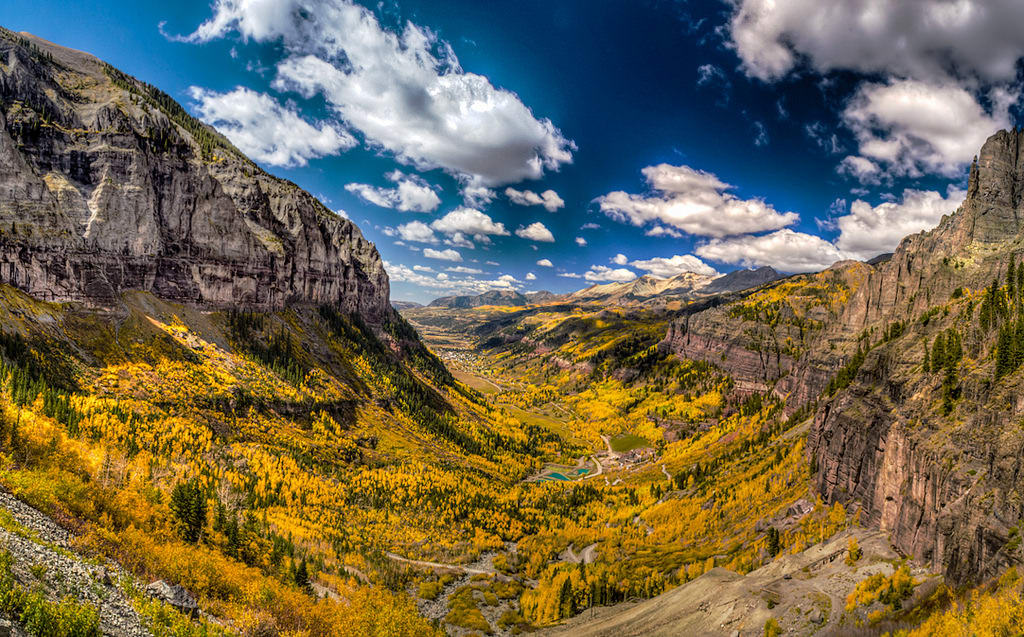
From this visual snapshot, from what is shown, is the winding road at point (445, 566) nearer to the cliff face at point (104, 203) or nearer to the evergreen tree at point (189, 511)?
the evergreen tree at point (189, 511)

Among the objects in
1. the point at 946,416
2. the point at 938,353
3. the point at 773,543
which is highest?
the point at 938,353

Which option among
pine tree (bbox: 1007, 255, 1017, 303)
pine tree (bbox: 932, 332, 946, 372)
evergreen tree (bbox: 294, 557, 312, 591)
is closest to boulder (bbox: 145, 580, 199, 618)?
evergreen tree (bbox: 294, 557, 312, 591)

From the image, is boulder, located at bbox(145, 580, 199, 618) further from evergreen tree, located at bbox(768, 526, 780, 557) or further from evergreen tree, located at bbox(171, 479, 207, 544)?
evergreen tree, located at bbox(768, 526, 780, 557)

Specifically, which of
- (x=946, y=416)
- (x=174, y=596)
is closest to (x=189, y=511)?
(x=174, y=596)

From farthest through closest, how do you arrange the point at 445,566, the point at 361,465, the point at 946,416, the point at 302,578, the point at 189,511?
the point at 361,465
the point at 445,566
the point at 302,578
the point at 189,511
the point at 946,416

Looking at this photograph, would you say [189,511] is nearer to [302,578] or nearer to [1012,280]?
[302,578]

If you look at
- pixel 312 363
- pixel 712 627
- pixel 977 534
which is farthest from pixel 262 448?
pixel 977 534

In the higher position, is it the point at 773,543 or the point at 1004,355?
the point at 1004,355

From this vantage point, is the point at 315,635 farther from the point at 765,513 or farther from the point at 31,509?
the point at 765,513
